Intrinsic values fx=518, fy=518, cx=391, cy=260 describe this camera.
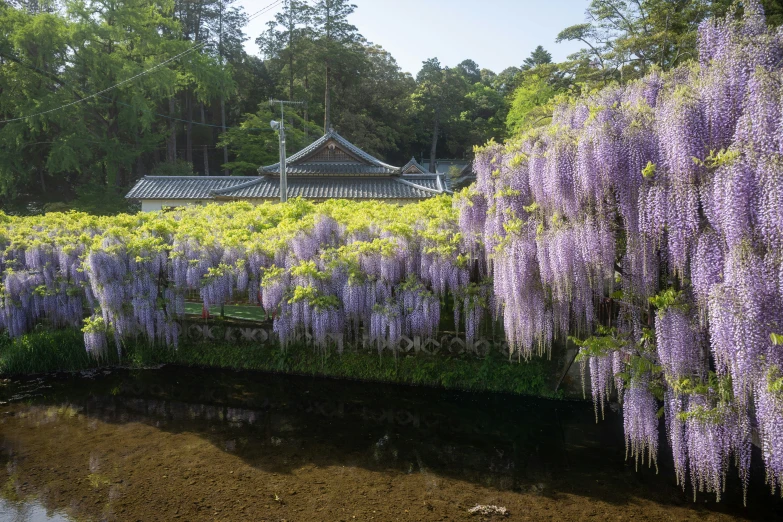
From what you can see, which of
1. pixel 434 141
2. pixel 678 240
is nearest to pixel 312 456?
pixel 678 240

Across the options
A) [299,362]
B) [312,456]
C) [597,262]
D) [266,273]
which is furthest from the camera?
[299,362]

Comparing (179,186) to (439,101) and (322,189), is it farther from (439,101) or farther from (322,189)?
(439,101)

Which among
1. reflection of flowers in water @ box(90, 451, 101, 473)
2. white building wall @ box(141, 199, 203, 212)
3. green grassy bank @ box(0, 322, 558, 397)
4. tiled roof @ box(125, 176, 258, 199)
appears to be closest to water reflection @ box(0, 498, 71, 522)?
reflection of flowers in water @ box(90, 451, 101, 473)

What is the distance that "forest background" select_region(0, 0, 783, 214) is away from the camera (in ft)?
80.9

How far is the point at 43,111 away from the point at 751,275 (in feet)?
97.9

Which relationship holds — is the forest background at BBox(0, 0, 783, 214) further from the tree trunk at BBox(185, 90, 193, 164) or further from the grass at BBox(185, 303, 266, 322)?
the grass at BBox(185, 303, 266, 322)

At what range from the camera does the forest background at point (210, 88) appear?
24.7m

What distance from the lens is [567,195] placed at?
6867mm

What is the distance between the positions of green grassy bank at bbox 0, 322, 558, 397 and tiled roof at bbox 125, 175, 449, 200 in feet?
27.9

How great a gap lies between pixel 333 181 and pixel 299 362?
11.0m

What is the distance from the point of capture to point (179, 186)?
23.5 m

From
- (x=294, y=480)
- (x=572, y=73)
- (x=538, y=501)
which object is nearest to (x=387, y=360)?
(x=294, y=480)

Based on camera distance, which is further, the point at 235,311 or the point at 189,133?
the point at 189,133

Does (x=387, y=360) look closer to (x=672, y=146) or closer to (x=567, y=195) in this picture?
(x=567, y=195)
